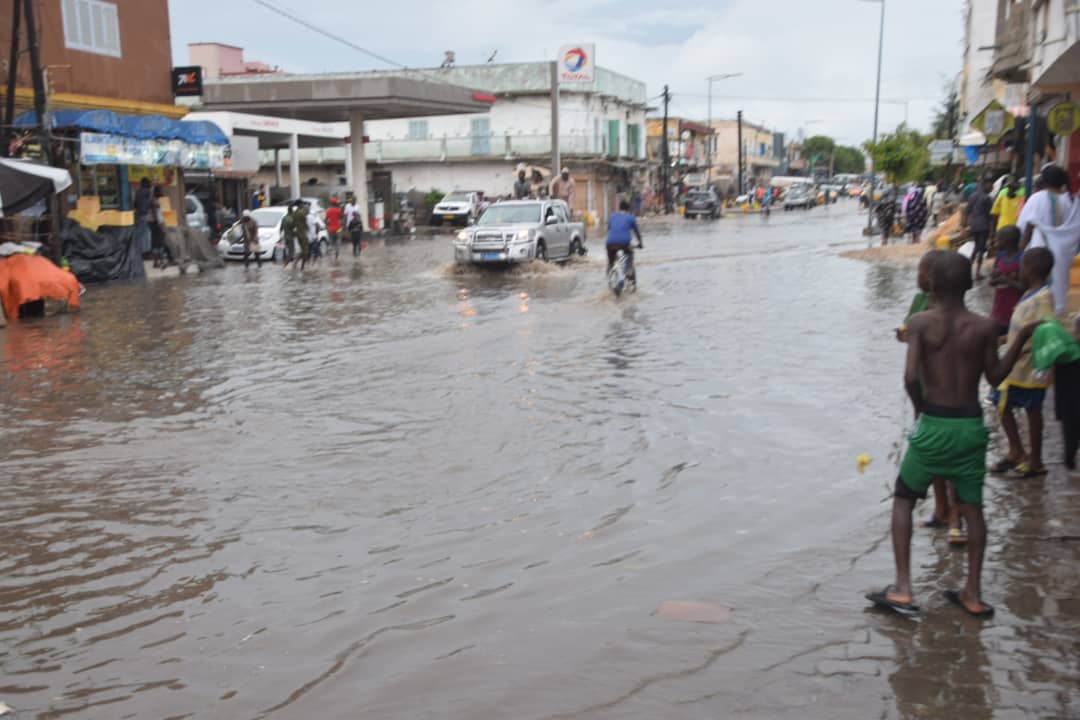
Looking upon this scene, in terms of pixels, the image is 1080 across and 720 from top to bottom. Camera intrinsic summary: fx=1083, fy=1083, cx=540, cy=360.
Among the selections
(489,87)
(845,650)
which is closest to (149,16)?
(845,650)

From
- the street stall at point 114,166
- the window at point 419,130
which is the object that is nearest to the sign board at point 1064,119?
the street stall at point 114,166

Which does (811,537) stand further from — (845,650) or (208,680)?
(208,680)

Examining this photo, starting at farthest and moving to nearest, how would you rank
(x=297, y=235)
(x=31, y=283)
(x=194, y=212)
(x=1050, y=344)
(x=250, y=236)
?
1. (x=194, y=212)
2. (x=250, y=236)
3. (x=297, y=235)
4. (x=31, y=283)
5. (x=1050, y=344)

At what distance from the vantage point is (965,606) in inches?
192

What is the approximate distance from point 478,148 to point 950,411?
58.7m

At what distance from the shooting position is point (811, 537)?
604 centimetres

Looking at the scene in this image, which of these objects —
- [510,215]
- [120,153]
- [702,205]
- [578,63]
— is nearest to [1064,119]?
[510,215]

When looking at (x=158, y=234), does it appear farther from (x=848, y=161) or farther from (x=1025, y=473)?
(x=848, y=161)

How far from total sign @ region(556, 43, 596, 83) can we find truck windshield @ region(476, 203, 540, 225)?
3831 cm

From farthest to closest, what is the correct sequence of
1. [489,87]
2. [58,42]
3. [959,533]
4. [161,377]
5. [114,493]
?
[489,87] → [58,42] → [161,377] → [114,493] → [959,533]

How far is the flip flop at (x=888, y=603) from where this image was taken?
4855 mm

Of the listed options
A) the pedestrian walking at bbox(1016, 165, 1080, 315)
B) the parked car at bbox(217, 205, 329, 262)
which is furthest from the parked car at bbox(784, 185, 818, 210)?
the pedestrian walking at bbox(1016, 165, 1080, 315)

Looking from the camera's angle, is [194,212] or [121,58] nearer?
[121,58]

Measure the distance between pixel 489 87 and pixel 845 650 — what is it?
6109 centimetres
